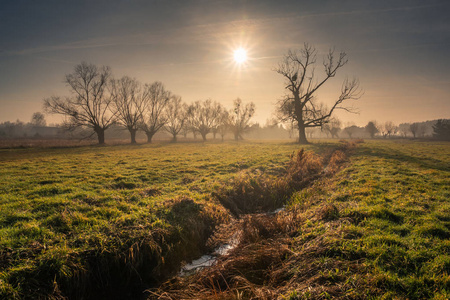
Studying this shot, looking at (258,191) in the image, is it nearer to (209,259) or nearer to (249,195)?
(249,195)

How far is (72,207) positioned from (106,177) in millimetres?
4916

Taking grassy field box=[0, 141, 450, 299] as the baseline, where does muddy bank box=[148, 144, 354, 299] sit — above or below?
below

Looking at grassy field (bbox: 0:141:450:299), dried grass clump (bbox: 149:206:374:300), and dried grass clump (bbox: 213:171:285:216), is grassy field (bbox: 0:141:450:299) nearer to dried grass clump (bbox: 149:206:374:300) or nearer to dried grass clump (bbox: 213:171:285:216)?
dried grass clump (bbox: 149:206:374:300)

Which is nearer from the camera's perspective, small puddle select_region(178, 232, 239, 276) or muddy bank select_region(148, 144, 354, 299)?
muddy bank select_region(148, 144, 354, 299)

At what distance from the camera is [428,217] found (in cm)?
589

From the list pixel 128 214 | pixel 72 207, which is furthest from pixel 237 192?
pixel 72 207

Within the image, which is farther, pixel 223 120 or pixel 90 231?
pixel 223 120

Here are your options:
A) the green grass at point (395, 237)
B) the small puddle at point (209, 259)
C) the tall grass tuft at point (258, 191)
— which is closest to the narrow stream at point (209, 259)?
the small puddle at point (209, 259)

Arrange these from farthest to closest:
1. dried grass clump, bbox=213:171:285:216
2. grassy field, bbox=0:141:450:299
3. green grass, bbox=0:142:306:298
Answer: dried grass clump, bbox=213:171:285:216, green grass, bbox=0:142:306:298, grassy field, bbox=0:141:450:299

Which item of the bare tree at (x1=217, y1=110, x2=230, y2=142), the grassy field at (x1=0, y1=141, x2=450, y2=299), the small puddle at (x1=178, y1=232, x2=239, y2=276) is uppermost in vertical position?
the bare tree at (x1=217, y1=110, x2=230, y2=142)

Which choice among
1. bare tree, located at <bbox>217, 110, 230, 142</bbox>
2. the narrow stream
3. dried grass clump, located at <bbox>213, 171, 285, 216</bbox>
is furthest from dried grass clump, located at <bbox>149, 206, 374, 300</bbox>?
bare tree, located at <bbox>217, 110, 230, 142</bbox>

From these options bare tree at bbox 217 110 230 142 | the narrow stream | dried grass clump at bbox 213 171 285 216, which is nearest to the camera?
the narrow stream

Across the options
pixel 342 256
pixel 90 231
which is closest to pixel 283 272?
pixel 342 256

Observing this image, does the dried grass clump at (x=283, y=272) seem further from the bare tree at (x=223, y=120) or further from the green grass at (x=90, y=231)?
the bare tree at (x=223, y=120)
